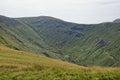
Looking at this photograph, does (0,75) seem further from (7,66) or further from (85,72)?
(85,72)

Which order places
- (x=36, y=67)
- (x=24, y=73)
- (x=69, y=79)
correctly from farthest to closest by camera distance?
(x=36, y=67)
(x=24, y=73)
(x=69, y=79)

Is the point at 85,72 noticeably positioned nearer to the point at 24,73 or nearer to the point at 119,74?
the point at 119,74

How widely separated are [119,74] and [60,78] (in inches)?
232

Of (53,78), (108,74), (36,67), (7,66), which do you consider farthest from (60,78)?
(7,66)

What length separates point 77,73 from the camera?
2552 cm

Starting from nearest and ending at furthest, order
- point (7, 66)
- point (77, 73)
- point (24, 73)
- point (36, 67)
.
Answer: point (77, 73)
point (24, 73)
point (36, 67)
point (7, 66)

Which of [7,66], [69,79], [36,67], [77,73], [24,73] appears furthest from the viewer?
[7,66]

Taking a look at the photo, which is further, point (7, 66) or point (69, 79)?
point (7, 66)

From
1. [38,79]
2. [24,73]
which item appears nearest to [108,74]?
[38,79]

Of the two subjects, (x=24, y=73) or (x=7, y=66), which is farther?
(x=7, y=66)

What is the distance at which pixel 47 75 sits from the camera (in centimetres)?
2575

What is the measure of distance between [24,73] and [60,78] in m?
5.22

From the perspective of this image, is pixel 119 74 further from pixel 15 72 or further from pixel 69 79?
pixel 15 72

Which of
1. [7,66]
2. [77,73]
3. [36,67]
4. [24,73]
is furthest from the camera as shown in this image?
[7,66]
